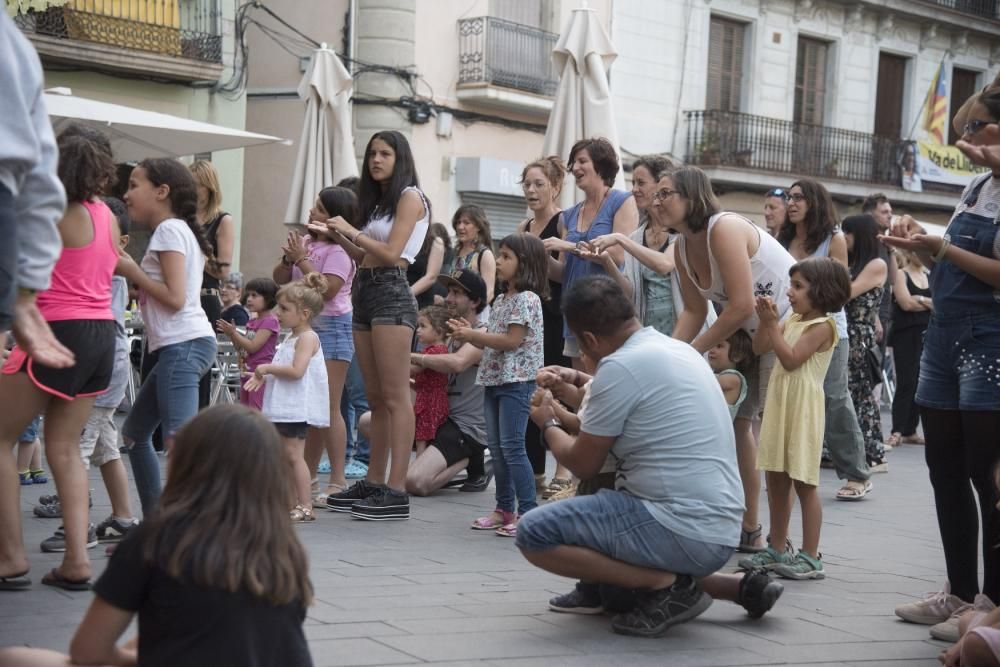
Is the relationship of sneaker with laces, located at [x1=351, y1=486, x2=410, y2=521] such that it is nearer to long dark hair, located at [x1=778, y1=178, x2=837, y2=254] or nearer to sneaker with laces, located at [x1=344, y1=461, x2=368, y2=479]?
sneaker with laces, located at [x1=344, y1=461, x2=368, y2=479]

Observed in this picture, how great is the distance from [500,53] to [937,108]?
13.1m

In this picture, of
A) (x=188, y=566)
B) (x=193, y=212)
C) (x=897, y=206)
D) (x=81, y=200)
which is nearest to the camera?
(x=188, y=566)

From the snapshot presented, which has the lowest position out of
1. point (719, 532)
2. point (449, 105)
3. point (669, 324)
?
point (719, 532)

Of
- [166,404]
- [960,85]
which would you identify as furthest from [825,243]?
[960,85]

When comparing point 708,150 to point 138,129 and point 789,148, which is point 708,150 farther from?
point 138,129

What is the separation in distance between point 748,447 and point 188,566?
4.30 meters

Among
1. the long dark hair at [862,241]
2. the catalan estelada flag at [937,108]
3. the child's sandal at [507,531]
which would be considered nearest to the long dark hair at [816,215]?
the long dark hair at [862,241]

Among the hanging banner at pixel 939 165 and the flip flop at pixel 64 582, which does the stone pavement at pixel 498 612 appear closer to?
the flip flop at pixel 64 582

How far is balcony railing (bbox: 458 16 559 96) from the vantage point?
78.0ft

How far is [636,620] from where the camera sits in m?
5.20

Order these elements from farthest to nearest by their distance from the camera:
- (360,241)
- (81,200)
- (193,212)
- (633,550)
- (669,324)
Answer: (669,324)
(360,241)
(193,212)
(81,200)
(633,550)

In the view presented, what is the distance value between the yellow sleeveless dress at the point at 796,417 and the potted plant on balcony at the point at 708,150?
21347 millimetres

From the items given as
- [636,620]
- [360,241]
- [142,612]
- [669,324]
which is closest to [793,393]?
[669,324]

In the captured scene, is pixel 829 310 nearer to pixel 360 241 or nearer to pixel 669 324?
pixel 669 324
